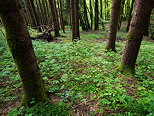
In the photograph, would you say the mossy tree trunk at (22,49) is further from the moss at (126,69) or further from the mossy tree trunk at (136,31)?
the mossy tree trunk at (136,31)

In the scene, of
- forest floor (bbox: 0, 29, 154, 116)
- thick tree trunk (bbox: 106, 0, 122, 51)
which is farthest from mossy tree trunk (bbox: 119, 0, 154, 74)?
thick tree trunk (bbox: 106, 0, 122, 51)

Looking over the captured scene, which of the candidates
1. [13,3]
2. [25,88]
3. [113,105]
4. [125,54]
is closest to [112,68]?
[125,54]

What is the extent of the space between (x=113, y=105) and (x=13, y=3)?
3290 mm

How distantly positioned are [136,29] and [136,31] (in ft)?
0.23

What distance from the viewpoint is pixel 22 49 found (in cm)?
218

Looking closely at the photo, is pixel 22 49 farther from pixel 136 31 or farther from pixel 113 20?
pixel 113 20

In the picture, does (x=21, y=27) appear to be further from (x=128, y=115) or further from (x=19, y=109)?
(x=128, y=115)

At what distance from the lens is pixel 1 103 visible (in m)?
3.05

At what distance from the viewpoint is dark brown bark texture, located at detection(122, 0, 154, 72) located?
10.4 feet

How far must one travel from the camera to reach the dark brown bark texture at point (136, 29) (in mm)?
3160

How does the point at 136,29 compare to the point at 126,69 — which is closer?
the point at 136,29

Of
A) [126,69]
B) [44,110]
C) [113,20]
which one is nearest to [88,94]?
[44,110]

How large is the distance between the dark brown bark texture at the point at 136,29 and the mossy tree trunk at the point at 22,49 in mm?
3459

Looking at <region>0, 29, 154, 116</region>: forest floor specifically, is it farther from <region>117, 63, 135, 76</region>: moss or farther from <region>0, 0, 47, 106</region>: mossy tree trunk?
<region>0, 0, 47, 106</region>: mossy tree trunk
